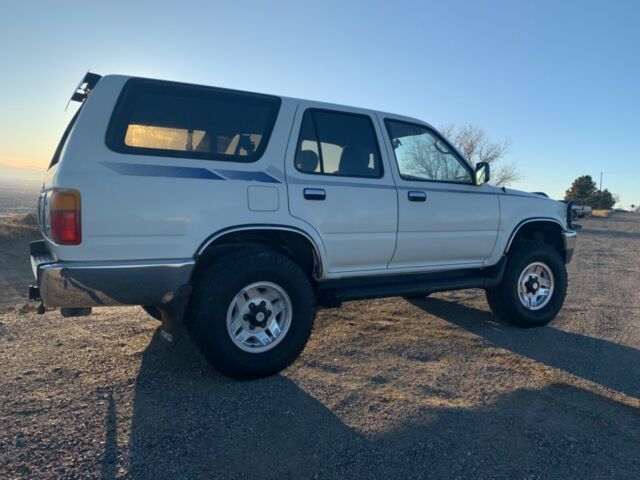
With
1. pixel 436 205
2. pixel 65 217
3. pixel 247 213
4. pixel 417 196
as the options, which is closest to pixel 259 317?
pixel 247 213

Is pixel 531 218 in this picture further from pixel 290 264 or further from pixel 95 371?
pixel 95 371

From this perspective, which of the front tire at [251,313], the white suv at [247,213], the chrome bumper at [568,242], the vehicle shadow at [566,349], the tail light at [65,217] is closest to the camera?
the tail light at [65,217]

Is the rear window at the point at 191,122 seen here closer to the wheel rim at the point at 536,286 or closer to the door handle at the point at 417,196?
the door handle at the point at 417,196

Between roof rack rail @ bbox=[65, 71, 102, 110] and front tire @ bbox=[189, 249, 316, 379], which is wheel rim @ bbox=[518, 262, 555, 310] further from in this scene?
roof rack rail @ bbox=[65, 71, 102, 110]

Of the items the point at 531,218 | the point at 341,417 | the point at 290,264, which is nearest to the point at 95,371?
the point at 290,264

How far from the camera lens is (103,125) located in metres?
A: 3.06

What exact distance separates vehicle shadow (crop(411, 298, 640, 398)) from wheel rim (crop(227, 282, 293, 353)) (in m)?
2.14

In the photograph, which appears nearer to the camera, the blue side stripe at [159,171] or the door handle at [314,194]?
the blue side stripe at [159,171]

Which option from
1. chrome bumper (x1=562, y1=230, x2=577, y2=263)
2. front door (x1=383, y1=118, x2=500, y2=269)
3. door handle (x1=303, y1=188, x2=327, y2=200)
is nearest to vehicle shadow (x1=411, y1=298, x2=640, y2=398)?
front door (x1=383, y1=118, x2=500, y2=269)

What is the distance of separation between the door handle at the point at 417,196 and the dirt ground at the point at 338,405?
1341 mm

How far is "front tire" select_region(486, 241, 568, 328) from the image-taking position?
4.87m

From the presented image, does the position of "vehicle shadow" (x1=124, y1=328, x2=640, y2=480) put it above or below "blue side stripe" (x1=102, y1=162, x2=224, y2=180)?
below

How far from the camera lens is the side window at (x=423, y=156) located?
4352 millimetres

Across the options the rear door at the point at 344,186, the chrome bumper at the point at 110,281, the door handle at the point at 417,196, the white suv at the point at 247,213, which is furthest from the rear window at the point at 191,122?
the door handle at the point at 417,196
